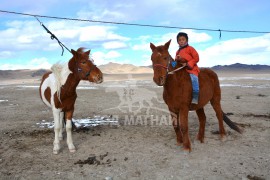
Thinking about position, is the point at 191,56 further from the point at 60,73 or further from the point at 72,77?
the point at 60,73

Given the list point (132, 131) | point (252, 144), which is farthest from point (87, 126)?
point (252, 144)

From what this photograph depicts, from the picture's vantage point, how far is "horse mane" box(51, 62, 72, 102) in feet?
21.5

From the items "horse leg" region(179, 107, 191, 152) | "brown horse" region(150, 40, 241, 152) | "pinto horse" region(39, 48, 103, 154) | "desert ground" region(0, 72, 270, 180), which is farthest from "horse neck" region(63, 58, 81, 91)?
"horse leg" region(179, 107, 191, 152)

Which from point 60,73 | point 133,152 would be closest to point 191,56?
point 133,152

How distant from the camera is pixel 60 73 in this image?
264 inches

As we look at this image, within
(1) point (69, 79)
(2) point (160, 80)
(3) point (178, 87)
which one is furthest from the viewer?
(1) point (69, 79)

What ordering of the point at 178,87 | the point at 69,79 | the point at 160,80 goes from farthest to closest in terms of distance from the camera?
1. the point at 69,79
2. the point at 178,87
3. the point at 160,80

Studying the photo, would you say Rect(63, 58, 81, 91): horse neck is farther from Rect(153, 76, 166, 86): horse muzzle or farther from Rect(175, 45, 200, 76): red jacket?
Rect(175, 45, 200, 76): red jacket

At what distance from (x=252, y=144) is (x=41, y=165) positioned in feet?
16.7

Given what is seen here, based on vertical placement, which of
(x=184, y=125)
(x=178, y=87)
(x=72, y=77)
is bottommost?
(x=184, y=125)

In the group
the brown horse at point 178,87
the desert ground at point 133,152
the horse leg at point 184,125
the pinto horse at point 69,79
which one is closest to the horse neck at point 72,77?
the pinto horse at point 69,79

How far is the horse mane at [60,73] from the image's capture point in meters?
6.55

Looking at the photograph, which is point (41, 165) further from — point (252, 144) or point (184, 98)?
point (252, 144)

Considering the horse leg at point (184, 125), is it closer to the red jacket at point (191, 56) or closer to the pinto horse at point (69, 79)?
the red jacket at point (191, 56)
